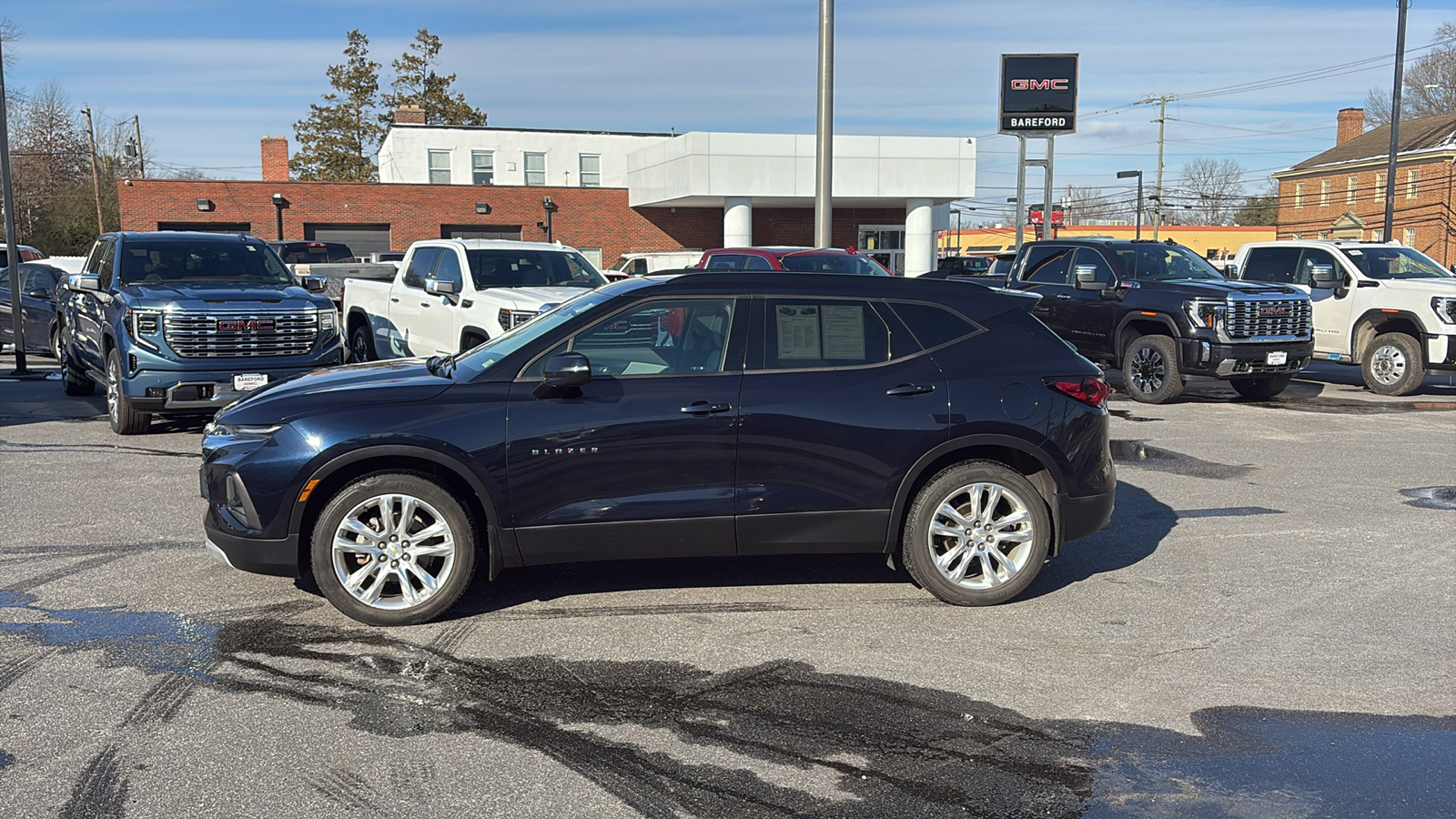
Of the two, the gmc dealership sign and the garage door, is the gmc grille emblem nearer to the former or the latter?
the garage door

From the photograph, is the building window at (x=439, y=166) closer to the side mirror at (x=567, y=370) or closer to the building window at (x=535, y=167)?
the building window at (x=535, y=167)

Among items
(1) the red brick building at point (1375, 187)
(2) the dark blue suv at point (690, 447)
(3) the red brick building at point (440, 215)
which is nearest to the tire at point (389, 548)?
(2) the dark blue suv at point (690, 447)

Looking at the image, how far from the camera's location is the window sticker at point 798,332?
5805 millimetres

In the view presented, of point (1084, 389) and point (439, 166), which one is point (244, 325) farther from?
point (439, 166)

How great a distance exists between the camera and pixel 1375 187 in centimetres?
6200

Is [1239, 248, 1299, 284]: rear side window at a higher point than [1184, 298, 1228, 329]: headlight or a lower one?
higher

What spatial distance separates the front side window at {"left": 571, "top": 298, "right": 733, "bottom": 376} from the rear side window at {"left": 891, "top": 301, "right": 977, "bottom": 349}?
94 centimetres

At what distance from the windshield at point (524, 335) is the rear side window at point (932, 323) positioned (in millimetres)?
1559

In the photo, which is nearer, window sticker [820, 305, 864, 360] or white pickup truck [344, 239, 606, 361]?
window sticker [820, 305, 864, 360]

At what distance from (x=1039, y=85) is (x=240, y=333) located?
33767mm

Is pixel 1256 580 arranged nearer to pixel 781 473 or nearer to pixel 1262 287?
pixel 781 473

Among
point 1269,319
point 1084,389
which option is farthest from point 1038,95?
point 1084,389

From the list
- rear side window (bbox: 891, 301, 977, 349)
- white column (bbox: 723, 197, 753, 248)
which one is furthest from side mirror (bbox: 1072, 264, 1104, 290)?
white column (bbox: 723, 197, 753, 248)

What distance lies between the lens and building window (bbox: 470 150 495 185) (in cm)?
4962
